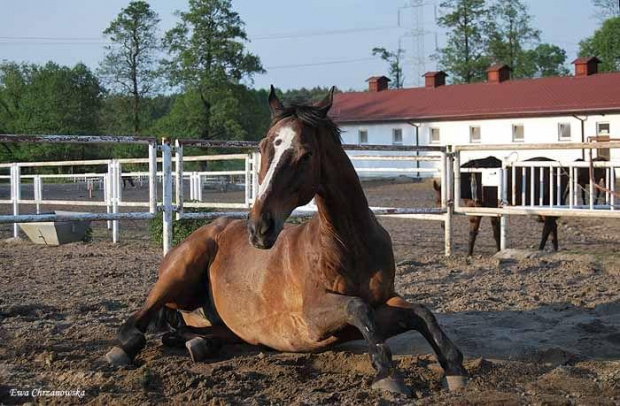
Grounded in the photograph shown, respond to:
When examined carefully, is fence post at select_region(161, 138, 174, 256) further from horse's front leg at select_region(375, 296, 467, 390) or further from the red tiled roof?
the red tiled roof

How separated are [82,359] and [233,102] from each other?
4037cm

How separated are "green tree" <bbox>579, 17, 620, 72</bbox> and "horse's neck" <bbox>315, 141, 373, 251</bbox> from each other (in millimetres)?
56460

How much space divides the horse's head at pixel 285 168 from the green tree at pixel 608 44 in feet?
186

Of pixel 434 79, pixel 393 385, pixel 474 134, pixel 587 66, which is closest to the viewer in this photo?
pixel 393 385

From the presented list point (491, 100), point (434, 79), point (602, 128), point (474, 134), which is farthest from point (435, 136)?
point (602, 128)

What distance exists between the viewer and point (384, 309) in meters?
4.07

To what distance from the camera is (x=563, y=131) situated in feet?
128

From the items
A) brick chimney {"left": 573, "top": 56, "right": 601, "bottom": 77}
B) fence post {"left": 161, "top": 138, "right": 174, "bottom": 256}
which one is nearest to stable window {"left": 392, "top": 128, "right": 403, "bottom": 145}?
brick chimney {"left": 573, "top": 56, "right": 601, "bottom": 77}

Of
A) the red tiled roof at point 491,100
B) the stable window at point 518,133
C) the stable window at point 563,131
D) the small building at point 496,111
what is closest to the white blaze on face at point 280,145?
→ the small building at point 496,111

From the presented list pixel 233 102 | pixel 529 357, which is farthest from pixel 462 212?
pixel 233 102

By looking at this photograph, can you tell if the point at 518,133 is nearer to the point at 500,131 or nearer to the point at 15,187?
the point at 500,131

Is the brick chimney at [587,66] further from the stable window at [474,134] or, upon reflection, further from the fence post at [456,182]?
the fence post at [456,182]

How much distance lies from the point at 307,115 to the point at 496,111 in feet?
126

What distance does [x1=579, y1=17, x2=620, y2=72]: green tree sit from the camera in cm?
5541
